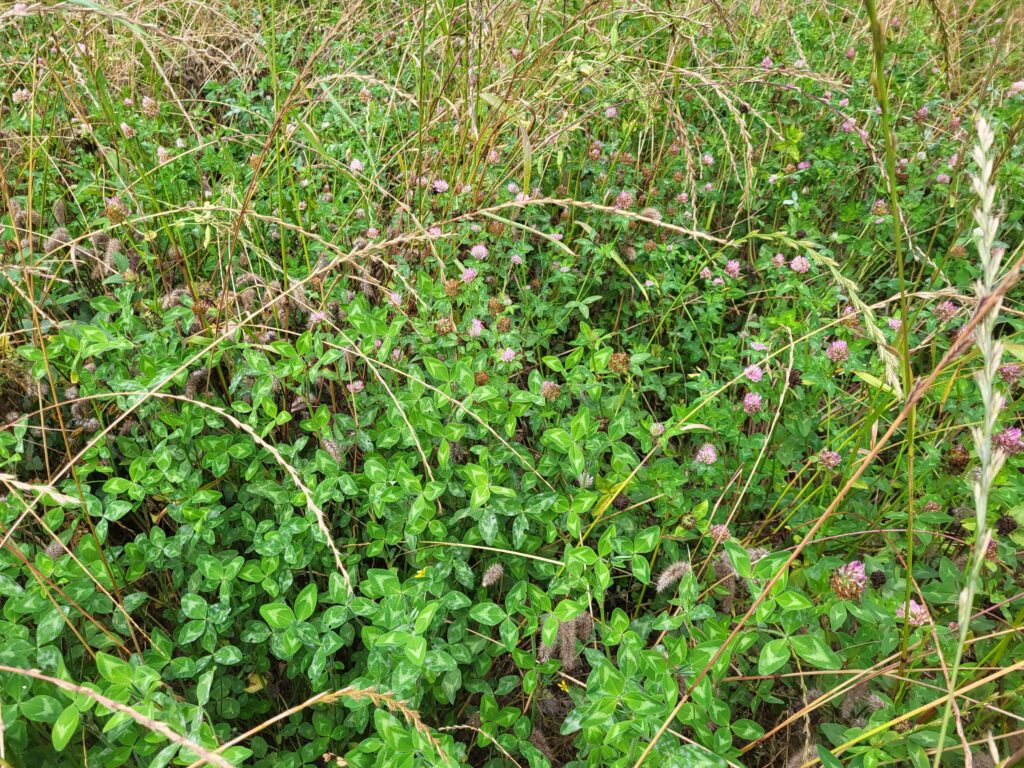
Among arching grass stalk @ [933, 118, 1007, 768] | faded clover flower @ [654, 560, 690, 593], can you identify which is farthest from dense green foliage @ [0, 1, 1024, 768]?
arching grass stalk @ [933, 118, 1007, 768]

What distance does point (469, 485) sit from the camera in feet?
5.08

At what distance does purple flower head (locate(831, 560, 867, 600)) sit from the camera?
1.34 m

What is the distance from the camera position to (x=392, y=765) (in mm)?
1140

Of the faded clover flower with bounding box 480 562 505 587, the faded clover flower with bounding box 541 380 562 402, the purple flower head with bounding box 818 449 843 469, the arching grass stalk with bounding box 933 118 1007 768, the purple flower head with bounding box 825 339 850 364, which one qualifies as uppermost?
the arching grass stalk with bounding box 933 118 1007 768

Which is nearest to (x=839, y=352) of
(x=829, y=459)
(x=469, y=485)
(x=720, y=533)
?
(x=829, y=459)

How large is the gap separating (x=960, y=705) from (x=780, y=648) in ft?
1.32

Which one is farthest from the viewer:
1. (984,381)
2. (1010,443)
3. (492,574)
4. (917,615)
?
(1010,443)

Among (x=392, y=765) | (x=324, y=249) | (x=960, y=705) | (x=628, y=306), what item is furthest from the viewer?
(x=628, y=306)

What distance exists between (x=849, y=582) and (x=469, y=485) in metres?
0.85

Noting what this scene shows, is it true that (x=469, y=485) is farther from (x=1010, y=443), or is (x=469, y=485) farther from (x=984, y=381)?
(x=1010, y=443)

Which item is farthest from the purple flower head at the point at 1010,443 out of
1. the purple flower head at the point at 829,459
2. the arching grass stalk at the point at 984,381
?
the arching grass stalk at the point at 984,381

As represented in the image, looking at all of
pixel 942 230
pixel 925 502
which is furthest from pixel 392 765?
pixel 942 230

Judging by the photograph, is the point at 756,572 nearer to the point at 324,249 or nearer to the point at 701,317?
the point at 701,317

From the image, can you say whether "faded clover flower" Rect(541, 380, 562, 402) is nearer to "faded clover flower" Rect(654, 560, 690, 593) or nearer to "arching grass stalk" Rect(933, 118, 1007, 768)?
"faded clover flower" Rect(654, 560, 690, 593)
